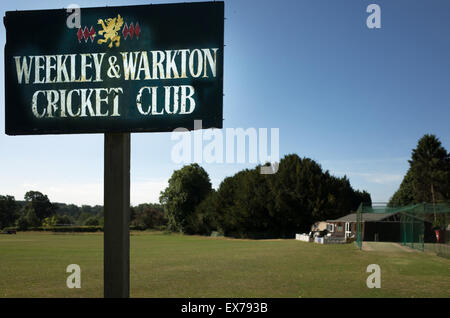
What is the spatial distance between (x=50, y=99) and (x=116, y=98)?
5.51ft

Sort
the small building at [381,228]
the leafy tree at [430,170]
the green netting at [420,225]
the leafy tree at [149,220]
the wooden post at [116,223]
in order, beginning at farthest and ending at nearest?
the leafy tree at [149,220]
the leafy tree at [430,170]
the small building at [381,228]
the green netting at [420,225]
the wooden post at [116,223]

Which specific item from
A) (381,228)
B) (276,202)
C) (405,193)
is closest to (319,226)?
(276,202)

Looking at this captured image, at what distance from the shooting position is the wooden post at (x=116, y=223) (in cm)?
941

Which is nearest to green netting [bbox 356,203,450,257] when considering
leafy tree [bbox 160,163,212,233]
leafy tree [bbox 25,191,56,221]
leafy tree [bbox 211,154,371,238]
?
leafy tree [bbox 211,154,371,238]

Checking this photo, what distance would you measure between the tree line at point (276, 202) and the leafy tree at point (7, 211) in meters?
64.8

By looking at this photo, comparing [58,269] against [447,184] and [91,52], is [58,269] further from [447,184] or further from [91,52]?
[447,184]

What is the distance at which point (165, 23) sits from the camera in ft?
32.0

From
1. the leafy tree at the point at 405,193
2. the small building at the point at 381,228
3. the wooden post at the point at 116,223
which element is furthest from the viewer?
the leafy tree at the point at 405,193

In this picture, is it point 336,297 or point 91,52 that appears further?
point 336,297

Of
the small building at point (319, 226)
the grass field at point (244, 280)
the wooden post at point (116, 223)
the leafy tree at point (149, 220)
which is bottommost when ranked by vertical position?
the leafy tree at point (149, 220)

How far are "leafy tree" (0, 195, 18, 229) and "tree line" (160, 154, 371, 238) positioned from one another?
6478cm

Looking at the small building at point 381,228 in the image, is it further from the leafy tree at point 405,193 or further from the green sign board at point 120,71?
the leafy tree at point 405,193

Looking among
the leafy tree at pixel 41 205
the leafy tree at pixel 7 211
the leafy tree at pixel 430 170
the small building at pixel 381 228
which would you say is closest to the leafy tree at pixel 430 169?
the leafy tree at pixel 430 170
